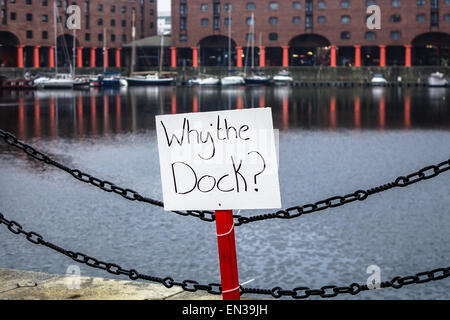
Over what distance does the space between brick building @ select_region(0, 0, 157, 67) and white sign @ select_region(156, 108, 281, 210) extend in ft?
339

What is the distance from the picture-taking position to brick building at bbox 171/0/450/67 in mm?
104625

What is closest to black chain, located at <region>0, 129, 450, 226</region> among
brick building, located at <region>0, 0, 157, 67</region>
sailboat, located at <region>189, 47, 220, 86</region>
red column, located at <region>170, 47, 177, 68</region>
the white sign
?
the white sign

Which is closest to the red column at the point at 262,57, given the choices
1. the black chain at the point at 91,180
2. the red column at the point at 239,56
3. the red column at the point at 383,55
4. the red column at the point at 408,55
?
the red column at the point at 239,56

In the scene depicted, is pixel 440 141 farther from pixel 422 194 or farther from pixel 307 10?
pixel 307 10

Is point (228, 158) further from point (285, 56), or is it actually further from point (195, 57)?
point (195, 57)

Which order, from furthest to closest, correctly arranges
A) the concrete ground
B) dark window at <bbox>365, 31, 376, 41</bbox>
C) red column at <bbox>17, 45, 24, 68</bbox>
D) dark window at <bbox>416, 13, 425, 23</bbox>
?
red column at <bbox>17, 45, 24, 68</bbox>
dark window at <bbox>365, 31, 376, 41</bbox>
dark window at <bbox>416, 13, 425, 23</bbox>
the concrete ground

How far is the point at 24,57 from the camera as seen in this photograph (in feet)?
377

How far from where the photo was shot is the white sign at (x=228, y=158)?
484cm

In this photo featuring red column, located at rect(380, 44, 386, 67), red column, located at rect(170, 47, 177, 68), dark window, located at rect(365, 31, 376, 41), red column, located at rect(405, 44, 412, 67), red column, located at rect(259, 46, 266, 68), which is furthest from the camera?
red column, located at rect(170, 47, 177, 68)

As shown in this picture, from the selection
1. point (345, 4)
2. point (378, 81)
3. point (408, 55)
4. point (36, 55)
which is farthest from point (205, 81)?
point (408, 55)

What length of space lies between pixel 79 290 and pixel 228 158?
2.00 m

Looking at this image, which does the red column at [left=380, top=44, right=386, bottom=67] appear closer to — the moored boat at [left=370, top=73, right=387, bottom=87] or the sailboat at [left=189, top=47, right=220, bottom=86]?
the moored boat at [left=370, top=73, right=387, bottom=87]
